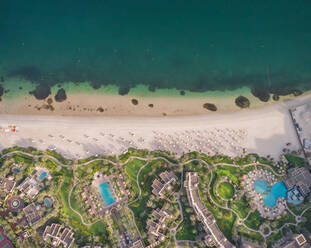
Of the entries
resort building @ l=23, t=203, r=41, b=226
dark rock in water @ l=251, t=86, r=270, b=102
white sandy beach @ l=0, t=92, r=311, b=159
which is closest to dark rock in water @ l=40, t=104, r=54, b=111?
white sandy beach @ l=0, t=92, r=311, b=159

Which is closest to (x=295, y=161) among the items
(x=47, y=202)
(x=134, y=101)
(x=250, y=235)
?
(x=250, y=235)

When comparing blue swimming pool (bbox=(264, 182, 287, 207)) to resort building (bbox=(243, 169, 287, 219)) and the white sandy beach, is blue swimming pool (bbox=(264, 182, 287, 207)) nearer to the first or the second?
resort building (bbox=(243, 169, 287, 219))

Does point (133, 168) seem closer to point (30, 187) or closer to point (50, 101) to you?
point (30, 187)

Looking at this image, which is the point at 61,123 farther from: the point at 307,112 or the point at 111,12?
the point at 307,112

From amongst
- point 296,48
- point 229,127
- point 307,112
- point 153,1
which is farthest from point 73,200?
point 296,48

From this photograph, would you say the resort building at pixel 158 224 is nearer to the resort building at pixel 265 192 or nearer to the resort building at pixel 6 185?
the resort building at pixel 265 192
